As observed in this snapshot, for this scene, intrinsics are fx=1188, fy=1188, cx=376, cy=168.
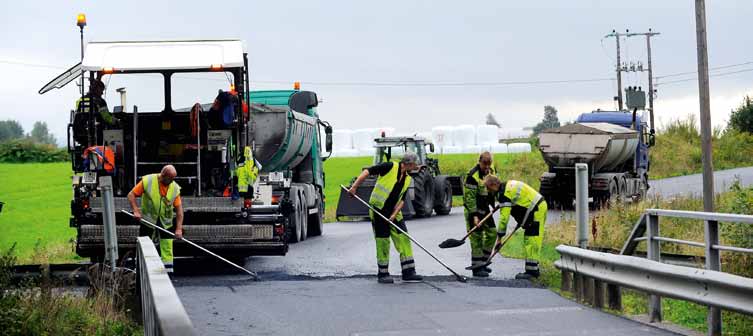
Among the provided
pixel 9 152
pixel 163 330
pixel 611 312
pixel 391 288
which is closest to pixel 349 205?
pixel 391 288

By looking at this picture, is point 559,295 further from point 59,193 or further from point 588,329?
point 59,193

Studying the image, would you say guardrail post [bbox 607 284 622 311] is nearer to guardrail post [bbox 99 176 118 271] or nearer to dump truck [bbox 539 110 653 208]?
guardrail post [bbox 99 176 118 271]

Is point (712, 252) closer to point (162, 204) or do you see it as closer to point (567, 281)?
point (567, 281)

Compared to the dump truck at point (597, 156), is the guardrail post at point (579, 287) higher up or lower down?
lower down

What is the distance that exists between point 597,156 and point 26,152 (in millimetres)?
45787

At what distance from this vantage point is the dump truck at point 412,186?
29.0 metres

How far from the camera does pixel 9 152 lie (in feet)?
225

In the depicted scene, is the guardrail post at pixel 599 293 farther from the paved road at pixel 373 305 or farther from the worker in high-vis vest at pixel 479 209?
the worker in high-vis vest at pixel 479 209

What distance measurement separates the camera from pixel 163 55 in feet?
55.0

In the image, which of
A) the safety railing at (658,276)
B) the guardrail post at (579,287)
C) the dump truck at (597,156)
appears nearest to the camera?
the safety railing at (658,276)

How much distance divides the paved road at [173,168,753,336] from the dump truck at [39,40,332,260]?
751 mm

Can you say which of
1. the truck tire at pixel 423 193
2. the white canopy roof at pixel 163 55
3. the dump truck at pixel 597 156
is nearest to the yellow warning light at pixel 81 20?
the white canopy roof at pixel 163 55

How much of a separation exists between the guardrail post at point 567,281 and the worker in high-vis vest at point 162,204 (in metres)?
4.77

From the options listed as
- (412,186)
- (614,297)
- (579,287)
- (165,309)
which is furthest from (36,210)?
(165,309)
